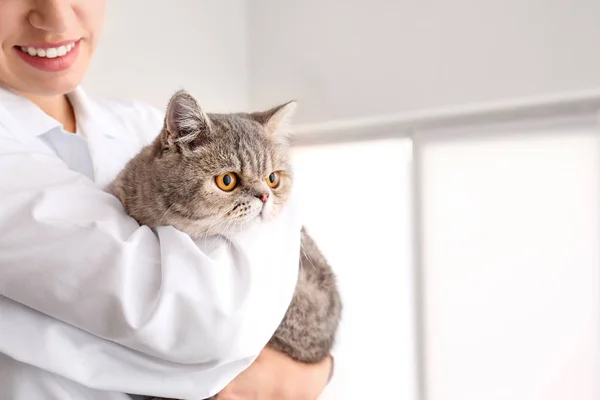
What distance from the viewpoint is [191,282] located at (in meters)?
0.90

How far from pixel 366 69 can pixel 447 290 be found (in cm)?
79

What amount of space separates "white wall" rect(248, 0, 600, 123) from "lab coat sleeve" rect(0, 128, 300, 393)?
1.11m

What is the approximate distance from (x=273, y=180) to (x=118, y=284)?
43 centimetres

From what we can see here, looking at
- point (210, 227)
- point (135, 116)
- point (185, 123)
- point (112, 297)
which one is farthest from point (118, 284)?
point (135, 116)

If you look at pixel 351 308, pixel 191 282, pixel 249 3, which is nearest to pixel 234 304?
pixel 191 282

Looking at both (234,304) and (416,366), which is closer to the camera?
(234,304)

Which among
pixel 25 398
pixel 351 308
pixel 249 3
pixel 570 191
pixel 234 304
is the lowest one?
pixel 351 308

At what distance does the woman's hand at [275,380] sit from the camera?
104cm

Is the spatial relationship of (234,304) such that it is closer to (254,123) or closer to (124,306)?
(124,306)

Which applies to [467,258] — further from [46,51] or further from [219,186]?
[46,51]

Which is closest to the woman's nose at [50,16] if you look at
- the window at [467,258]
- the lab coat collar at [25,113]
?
the lab coat collar at [25,113]

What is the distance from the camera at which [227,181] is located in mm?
1114

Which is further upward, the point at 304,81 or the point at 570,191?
the point at 304,81

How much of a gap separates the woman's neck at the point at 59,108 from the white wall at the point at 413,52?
0.97 meters
